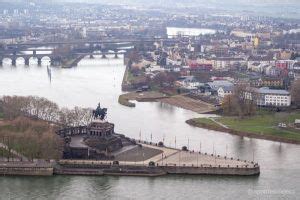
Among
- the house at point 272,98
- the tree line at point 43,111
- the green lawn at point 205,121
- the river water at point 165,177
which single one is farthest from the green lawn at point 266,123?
the tree line at point 43,111

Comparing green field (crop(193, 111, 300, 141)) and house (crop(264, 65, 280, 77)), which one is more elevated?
green field (crop(193, 111, 300, 141))

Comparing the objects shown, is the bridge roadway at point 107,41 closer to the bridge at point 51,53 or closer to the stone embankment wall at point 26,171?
the bridge at point 51,53

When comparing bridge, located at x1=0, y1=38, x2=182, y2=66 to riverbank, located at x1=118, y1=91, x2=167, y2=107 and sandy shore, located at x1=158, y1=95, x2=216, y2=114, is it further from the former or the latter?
sandy shore, located at x1=158, y1=95, x2=216, y2=114

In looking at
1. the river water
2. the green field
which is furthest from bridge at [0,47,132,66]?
the green field

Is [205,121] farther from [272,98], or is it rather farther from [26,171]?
[26,171]

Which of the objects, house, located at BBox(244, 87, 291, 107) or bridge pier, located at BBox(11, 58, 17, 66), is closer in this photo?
house, located at BBox(244, 87, 291, 107)

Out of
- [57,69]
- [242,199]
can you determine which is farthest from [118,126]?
[57,69]

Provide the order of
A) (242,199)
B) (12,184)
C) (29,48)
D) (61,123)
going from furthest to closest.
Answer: (29,48) → (61,123) → (12,184) → (242,199)

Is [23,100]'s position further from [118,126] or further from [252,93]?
[252,93]
